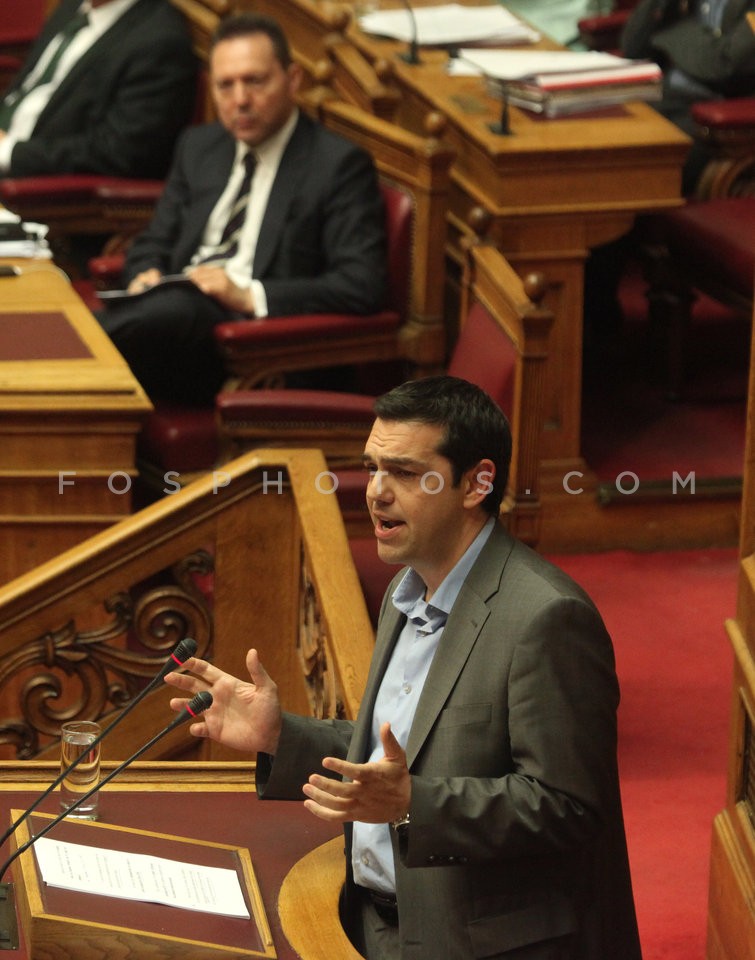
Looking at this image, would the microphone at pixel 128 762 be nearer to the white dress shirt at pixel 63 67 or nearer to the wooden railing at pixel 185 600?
the wooden railing at pixel 185 600

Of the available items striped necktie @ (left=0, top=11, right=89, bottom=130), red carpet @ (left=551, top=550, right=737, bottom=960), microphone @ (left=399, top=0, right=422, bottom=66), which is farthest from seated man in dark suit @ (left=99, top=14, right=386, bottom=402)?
striped necktie @ (left=0, top=11, right=89, bottom=130)

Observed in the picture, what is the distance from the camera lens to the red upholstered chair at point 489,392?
321cm

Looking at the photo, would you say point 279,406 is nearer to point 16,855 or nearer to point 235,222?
point 235,222

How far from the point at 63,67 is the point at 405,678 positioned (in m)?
4.38

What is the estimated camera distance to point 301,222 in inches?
171

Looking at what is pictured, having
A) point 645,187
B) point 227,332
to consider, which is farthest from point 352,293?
point 645,187

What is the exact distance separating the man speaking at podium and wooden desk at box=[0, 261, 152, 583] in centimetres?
162

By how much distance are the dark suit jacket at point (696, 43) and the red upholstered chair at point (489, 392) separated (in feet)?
5.46

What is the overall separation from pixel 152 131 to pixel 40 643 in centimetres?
285

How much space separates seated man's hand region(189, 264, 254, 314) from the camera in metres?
4.16

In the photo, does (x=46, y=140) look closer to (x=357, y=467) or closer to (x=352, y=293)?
(x=352, y=293)

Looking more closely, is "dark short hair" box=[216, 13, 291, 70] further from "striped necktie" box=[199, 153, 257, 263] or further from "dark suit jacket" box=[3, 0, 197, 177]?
"dark suit jacket" box=[3, 0, 197, 177]

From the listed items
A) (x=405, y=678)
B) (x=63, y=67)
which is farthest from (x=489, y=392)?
(x=63, y=67)

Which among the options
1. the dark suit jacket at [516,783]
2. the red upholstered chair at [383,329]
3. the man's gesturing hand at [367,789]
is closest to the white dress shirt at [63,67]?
the red upholstered chair at [383,329]
